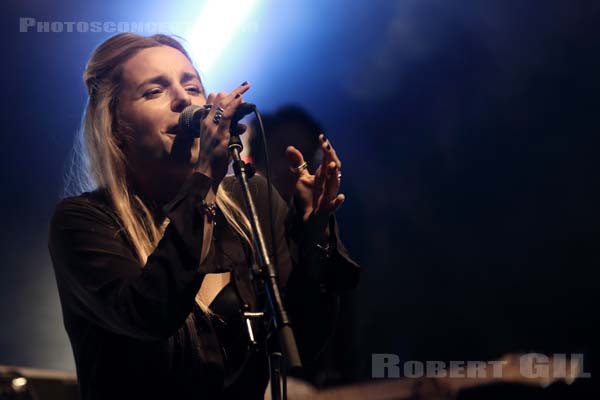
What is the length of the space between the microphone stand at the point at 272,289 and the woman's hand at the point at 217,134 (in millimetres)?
18

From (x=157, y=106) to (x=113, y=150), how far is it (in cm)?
16

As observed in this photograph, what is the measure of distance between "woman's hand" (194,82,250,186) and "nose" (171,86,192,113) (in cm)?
26

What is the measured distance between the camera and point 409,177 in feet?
11.3

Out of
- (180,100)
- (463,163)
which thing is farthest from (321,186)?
(463,163)

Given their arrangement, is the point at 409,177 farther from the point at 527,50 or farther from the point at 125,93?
the point at 125,93

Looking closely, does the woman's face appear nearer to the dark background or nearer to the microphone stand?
the microphone stand

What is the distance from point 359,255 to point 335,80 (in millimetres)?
868

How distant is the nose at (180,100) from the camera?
1.53m

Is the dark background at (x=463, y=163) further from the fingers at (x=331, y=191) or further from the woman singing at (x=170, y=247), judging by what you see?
the fingers at (x=331, y=191)

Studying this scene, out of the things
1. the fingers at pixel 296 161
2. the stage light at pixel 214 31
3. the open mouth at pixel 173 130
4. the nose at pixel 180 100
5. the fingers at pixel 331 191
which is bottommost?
the fingers at pixel 331 191

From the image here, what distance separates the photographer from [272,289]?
3.75ft

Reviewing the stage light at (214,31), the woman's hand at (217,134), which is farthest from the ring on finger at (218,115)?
the stage light at (214,31)

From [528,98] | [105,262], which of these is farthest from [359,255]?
[105,262]

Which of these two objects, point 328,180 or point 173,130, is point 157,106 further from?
point 328,180
